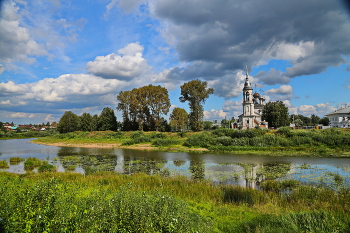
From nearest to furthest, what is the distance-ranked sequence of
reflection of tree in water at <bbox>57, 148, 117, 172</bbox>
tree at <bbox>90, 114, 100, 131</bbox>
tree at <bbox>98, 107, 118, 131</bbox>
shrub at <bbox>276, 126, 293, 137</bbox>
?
reflection of tree in water at <bbox>57, 148, 117, 172</bbox>
shrub at <bbox>276, 126, 293, 137</bbox>
tree at <bbox>98, 107, 118, 131</bbox>
tree at <bbox>90, 114, 100, 131</bbox>

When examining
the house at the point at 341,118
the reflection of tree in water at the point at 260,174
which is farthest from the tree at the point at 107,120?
the house at the point at 341,118

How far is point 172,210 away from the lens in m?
6.08

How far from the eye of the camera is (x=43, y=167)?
70.1 feet

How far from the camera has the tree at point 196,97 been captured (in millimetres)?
64500

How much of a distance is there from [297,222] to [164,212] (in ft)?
15.0

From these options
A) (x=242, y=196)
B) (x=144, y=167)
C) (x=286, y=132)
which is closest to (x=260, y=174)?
(x=242, y=196)

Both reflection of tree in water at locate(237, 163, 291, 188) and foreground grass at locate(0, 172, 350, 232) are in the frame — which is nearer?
foreground grass at locate(0, 172, 350, 232)

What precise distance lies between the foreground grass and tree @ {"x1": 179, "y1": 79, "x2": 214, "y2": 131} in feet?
171

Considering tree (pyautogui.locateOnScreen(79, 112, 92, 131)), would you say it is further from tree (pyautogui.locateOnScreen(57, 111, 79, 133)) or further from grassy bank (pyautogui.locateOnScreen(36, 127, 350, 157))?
grassy bank (pyautogui.locateOnScreen(36, 127, 350, 157))

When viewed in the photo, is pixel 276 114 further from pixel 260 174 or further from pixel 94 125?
pixel 94 125

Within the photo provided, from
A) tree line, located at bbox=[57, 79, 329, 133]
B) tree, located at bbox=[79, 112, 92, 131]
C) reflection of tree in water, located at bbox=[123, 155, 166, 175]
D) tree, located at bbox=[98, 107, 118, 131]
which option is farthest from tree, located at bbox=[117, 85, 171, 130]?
reflection of tree in water, located at bbox=[123, 155, 166, 175]

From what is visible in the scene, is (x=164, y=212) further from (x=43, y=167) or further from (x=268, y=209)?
(x=43, y=167)

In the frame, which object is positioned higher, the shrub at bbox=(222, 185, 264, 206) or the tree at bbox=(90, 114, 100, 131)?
the tree at bbox=(90, 114, 100, 131)

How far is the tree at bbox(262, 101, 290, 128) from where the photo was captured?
76.1m
